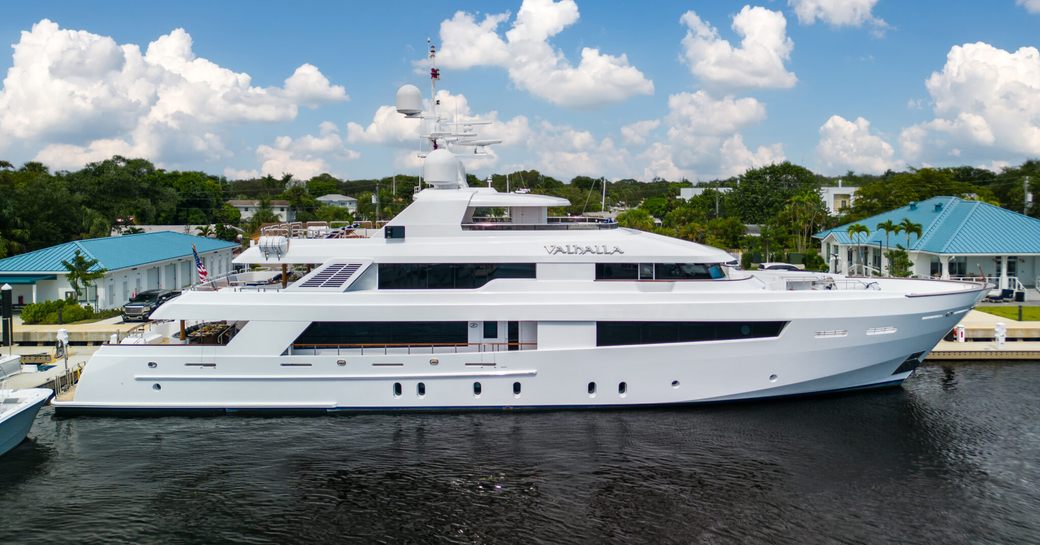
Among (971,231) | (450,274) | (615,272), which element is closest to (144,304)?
(450,274)

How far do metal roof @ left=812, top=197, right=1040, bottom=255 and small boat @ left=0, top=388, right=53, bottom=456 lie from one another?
28.8 m

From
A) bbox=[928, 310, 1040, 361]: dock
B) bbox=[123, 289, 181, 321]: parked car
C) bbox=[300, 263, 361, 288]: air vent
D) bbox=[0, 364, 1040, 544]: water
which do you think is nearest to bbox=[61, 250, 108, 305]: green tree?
bbox=[123, 289, 181, 321]: parked car

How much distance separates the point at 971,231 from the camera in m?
27.7

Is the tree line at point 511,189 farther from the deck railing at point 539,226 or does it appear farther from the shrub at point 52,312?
the shrub at point 52,312

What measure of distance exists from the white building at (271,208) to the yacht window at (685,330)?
167 ft

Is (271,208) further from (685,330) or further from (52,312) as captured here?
(685,330)

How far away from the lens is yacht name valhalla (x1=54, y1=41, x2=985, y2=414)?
14461mm

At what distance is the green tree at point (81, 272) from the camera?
2366cm

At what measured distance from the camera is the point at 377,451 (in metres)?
12.8

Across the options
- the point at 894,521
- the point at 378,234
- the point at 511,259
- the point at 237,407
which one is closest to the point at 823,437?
the point at 894,521

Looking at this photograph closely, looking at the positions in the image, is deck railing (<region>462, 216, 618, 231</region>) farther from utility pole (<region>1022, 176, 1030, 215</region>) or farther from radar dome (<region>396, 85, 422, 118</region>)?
utility pole (<region>1022, 176, 1030, 215</region>)

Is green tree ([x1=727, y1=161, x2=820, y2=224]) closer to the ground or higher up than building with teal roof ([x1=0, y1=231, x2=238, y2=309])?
higher up


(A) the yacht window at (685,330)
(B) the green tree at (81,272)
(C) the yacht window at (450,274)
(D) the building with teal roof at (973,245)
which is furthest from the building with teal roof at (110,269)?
(D) the building with teal roof at (973,245)

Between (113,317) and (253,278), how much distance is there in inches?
433
